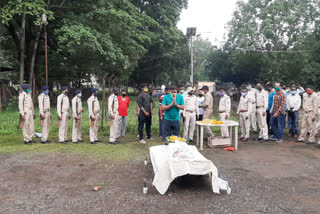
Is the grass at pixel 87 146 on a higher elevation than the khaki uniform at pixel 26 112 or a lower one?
lower

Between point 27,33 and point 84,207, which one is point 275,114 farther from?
point 27,33

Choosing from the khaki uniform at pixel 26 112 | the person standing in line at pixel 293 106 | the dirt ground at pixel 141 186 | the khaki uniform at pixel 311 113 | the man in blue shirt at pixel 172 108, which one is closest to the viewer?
the dirt ground at pixel 141 186

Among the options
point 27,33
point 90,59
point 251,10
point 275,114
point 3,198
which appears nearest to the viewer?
point 3,198

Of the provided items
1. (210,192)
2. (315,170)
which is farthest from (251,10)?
(210,192)

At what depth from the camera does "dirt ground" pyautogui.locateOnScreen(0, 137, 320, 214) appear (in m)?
4.48

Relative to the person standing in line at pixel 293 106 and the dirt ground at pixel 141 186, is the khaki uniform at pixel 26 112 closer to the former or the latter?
the dirt ground at pixel 141 186

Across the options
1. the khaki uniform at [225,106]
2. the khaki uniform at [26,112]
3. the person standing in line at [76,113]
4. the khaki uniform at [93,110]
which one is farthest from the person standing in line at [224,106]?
the khaki uniform at [26,112]

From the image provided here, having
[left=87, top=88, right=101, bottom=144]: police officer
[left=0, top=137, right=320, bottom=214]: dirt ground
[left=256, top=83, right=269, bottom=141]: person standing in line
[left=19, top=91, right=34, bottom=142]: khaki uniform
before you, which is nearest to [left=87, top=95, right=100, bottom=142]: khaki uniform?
[left=87, top=88, right=101, bottom=144]: police officer

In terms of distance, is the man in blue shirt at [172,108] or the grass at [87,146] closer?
the grass at [87,146]

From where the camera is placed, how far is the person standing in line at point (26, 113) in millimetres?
8656

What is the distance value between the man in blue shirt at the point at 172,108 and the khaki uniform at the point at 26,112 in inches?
169

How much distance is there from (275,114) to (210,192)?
17.9 ft

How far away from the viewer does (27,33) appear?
19.7 meters

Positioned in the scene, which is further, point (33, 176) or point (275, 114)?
point (275, 114)
